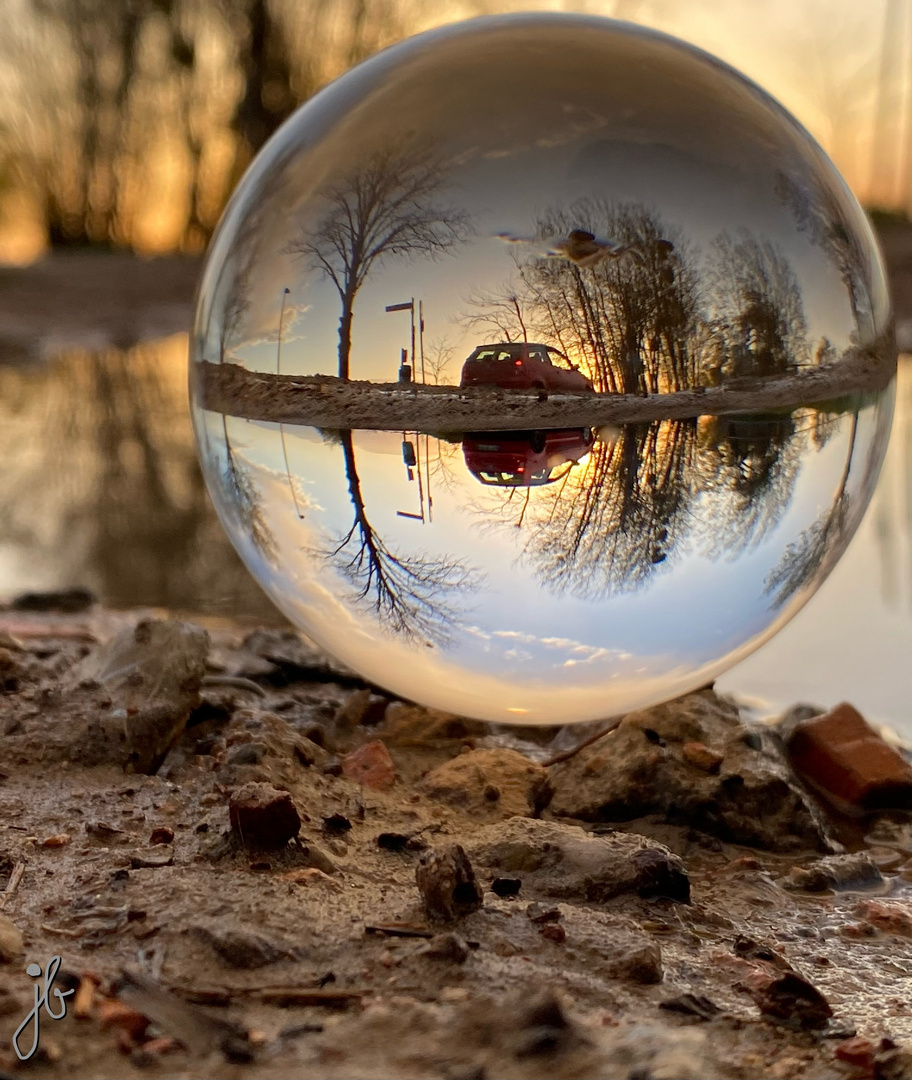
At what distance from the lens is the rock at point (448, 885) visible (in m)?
1.59

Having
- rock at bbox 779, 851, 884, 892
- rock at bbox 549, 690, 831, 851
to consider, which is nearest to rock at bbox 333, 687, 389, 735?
rock at bbox 549, 690, 831, 851

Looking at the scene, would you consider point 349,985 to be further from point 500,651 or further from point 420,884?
point 500,651

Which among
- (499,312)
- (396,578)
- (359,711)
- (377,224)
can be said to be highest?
(377,224)

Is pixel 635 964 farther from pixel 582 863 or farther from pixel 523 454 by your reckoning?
pixel 523 454

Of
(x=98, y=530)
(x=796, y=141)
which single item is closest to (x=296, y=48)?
(x=98, y=530)

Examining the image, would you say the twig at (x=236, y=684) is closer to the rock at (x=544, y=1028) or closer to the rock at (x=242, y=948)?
the rock at (x=242, y=948)

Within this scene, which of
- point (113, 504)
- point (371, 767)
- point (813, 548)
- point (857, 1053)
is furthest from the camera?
point (113, 504)

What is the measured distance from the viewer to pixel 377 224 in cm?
166

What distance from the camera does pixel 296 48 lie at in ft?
59.6

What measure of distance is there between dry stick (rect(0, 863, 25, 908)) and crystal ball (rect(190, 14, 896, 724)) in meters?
0.59

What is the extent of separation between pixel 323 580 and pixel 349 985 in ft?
2.14

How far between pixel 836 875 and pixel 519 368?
105 centimetres

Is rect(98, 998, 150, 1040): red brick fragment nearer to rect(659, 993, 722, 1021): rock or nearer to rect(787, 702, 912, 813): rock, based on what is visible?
rect(659, 993, 722, 1021): rock

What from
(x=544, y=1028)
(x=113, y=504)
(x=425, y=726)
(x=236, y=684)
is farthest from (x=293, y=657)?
(x=113, y=504)
